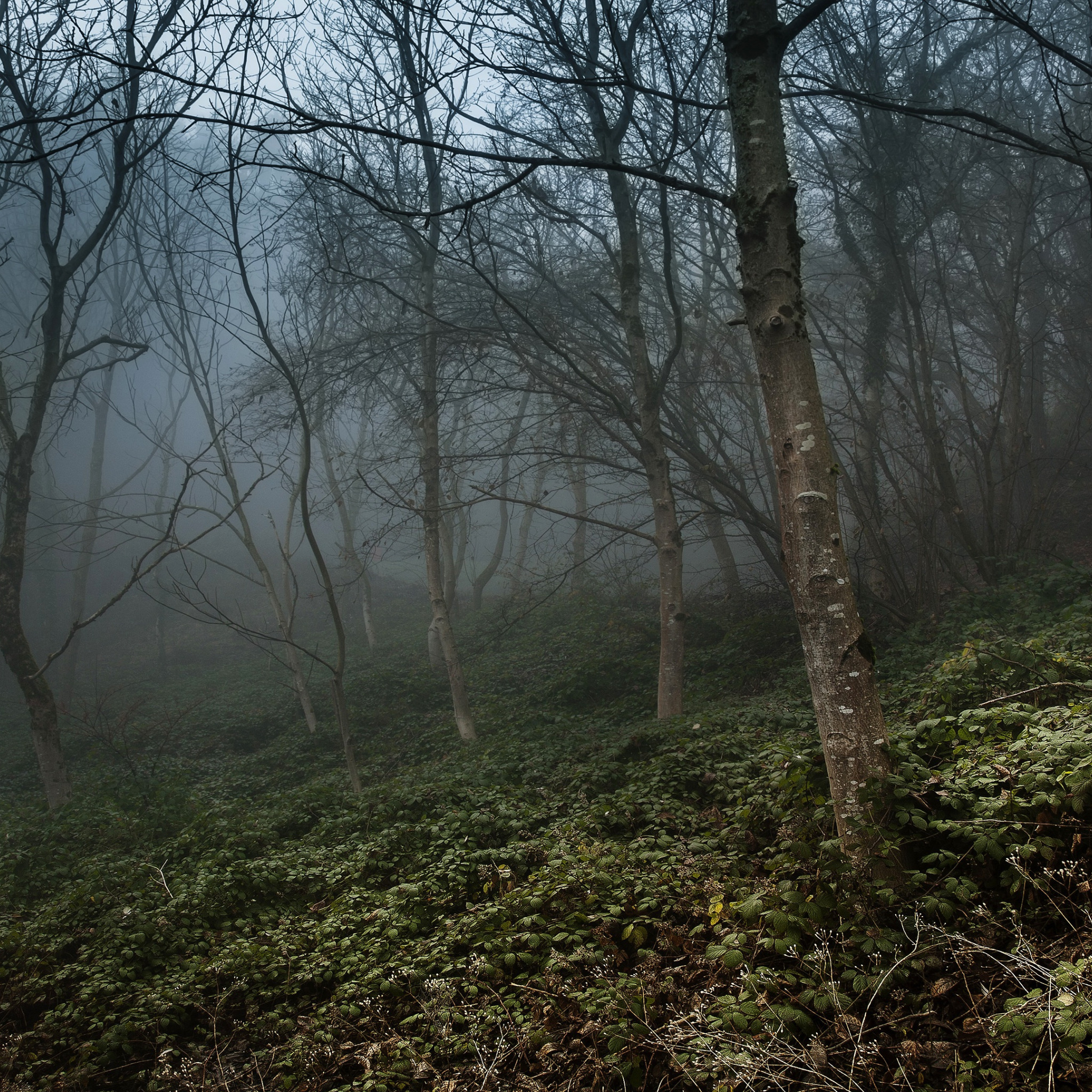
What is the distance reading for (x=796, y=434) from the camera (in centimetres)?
284

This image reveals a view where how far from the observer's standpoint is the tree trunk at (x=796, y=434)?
278 cm

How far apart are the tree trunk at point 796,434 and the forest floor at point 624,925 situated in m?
0.22

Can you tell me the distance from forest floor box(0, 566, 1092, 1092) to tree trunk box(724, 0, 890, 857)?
0.71ft

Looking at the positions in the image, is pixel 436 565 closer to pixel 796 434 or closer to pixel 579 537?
pixel 796 434

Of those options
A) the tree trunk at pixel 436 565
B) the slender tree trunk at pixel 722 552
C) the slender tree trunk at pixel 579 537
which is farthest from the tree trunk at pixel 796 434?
the slender tree trunk at pixel 579 537

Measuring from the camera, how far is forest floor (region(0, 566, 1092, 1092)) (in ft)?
7.31

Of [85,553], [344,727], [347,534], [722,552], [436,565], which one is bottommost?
[344,727]

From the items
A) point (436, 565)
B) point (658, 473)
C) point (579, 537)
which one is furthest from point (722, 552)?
point (658, 473)

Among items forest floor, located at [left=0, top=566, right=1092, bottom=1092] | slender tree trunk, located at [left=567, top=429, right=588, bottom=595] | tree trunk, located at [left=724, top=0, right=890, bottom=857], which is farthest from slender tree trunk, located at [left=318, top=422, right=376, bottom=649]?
tree trunk, located at [left=724, top=0, right=890, bottom=857]

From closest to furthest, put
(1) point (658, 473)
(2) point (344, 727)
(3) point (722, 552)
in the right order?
(2) point (344, 727), (1) point (658, 473), (3) point (722, 552)

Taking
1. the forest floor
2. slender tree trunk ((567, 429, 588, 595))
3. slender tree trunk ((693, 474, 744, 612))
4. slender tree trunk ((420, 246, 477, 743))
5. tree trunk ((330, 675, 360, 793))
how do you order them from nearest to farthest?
the forest floor, tree trunk ((330, 675, 360, 793)), slender tree trunk ((420, 246, 477, 743)), slender tree trunk ((693, 474, 744, 612)), slender tree trunk ((567, 429, 588, 595))

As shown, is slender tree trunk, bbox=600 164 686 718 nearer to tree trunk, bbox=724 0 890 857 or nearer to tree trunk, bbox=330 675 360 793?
tree trunk, bbox=330 675 360 793

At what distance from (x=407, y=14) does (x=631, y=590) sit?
10.6 metres

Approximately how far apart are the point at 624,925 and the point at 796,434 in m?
2.22
